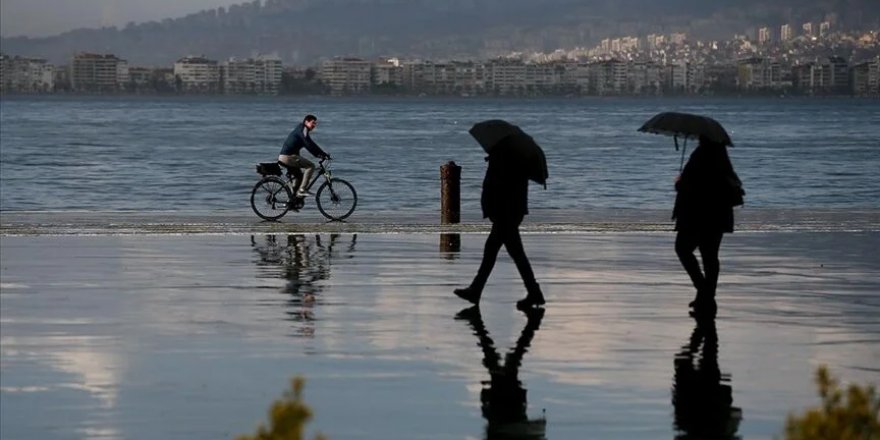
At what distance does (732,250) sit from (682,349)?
10.4 meters

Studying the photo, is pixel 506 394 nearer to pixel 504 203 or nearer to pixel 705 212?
pixel 705 212

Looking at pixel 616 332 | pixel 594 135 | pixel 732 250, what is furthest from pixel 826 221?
pixel 594 135

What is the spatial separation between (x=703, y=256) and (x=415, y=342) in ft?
11.4

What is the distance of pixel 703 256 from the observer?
1650cm

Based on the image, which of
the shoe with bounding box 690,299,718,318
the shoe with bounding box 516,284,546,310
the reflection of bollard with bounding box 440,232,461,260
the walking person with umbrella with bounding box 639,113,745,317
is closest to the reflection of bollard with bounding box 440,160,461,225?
the reflection of bollard with bounding box 440,232,461,260

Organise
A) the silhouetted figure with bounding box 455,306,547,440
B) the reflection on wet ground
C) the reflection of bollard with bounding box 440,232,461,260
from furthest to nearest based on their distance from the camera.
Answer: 1. the reflection of bollard with bounding box 440,232,461,260
2. the reflection on wet ground
3. the silhouetted figure with bounding box 455,306,547,440

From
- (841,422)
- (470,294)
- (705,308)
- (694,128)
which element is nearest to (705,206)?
(694,128)

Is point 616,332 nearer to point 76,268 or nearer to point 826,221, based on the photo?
point 76,268

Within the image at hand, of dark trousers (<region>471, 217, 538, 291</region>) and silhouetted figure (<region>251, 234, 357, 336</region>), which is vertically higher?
dark trousers (<region>471, 217, 538, 291</region>)

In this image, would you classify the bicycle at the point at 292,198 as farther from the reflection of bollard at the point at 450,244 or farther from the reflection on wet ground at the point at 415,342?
the reflection on wet ground at the point at 415,342

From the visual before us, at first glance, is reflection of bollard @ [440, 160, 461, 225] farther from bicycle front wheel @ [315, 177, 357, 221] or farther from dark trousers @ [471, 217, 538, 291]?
dark trousers @ [471, 217, 538, 291]

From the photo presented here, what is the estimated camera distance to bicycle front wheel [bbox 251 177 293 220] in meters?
30.9

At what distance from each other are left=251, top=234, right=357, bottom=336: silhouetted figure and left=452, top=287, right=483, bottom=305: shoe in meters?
1.28

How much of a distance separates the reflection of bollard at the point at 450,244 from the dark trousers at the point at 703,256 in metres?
6.07
